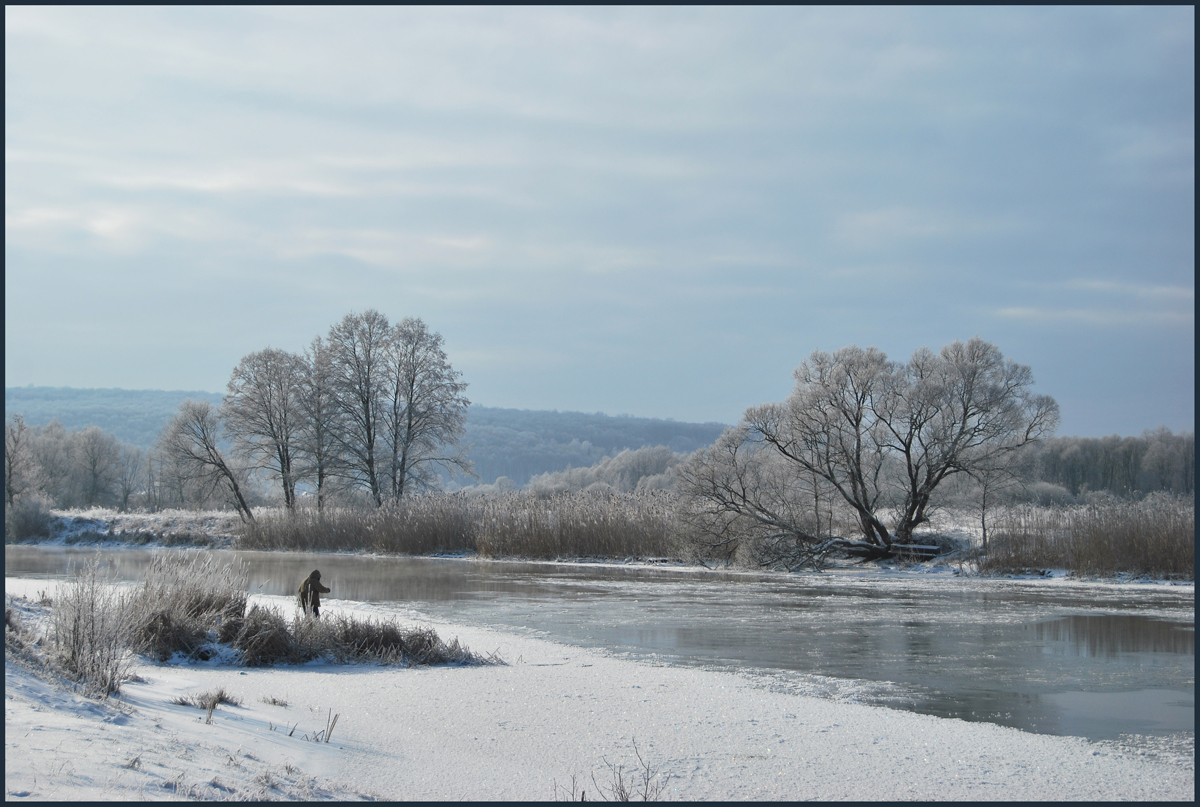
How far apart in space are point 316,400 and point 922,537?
28.2 meters

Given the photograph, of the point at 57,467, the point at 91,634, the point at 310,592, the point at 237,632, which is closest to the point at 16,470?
the point at 57,467

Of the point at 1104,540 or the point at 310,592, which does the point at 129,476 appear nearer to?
the point at 310,592

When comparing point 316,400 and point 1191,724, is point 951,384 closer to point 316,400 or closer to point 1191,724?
point 1191,724

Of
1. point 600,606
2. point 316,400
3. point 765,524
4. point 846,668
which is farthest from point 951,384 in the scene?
point 316,400

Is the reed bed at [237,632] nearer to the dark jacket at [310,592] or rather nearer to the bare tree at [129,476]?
the dark jacket at [310,592]

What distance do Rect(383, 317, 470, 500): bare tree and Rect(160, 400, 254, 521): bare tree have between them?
783 cm

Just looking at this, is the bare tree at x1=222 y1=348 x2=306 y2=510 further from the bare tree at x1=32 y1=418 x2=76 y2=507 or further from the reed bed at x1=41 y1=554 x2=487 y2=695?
the reed bed at x1=41 y1=554 x2=487 y2=695

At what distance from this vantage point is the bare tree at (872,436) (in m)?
24.4

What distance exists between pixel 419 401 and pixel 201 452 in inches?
459

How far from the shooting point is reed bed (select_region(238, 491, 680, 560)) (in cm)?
2739

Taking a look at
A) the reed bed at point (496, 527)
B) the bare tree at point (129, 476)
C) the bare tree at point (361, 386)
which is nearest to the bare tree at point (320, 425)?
the bare tree at point (361, 386)

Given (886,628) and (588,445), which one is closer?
(886,628)

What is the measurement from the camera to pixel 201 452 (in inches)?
1670

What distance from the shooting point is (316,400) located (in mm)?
40812
